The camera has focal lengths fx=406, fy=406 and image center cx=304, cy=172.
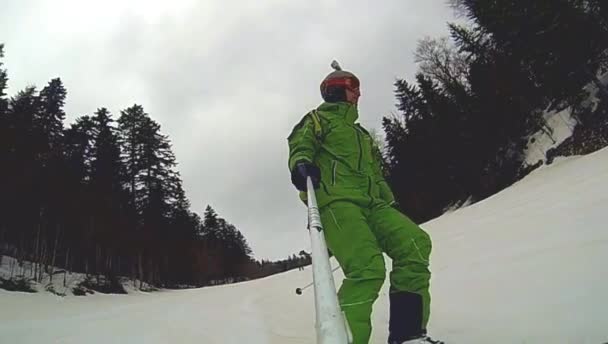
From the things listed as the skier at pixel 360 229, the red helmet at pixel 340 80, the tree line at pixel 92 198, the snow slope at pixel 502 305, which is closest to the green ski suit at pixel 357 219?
the skier at pixel 360 229

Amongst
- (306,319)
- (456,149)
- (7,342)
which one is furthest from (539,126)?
(7,342)

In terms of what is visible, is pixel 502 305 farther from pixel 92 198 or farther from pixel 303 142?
pixel 92 198

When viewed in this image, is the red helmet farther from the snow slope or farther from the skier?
the snow slope

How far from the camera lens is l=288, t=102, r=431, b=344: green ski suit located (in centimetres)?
198

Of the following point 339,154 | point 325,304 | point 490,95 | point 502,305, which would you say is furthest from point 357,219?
point 490,95

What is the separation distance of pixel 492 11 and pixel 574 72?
551 cm

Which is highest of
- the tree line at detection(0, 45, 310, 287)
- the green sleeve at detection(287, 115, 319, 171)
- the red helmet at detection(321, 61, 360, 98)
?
the tree line at detection(0, 45, 310, 287)

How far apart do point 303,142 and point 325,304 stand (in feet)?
4.86

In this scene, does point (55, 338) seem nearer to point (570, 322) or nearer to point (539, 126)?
point (570, 322)

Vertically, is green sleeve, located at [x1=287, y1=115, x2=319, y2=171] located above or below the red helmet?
below

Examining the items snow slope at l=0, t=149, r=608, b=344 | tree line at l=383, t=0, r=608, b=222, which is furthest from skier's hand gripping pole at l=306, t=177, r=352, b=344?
tree line at l=383, t=0, r=608, b=222

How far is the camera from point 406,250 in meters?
2.20

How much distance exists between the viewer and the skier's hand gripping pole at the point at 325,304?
87 cm

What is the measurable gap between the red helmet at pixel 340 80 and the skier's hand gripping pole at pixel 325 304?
165 cm
